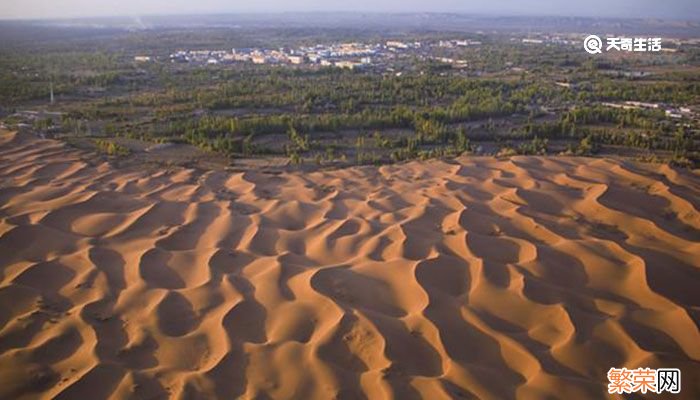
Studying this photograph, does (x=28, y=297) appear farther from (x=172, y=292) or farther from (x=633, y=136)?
(x=633, y=136)

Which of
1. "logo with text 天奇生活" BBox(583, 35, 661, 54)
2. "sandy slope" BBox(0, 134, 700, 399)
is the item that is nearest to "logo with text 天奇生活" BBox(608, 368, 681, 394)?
"sandy slope" BBox(0, 134, 700, 399)

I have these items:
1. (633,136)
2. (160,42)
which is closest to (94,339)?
(633,136)

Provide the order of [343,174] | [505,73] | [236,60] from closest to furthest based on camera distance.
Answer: [343,174]
[505,73]
[236,60]

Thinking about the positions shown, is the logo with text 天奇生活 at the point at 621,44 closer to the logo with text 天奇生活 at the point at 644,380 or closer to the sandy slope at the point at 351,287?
the sandy slope at the point at 351,287

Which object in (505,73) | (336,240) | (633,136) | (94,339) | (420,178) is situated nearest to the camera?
(94,339)

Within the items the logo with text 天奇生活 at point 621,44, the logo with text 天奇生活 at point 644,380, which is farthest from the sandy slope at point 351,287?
the logo with text 天奇生活 at point 621,44

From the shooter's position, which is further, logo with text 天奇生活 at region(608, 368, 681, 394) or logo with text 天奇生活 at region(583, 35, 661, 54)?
logo with text 天奇生活 at region(583, 35, 661, 54)

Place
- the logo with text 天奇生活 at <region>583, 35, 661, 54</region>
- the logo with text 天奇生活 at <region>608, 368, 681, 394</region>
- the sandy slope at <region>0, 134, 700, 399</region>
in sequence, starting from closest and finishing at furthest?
the logo with text 天奇生活 at <region>608, 368, 681, 394</region> < the sandy slope at <region>0, 134, 700, 399</region> < the logo with text 天奇生活 at <region>583, 35, 661, 54</region>

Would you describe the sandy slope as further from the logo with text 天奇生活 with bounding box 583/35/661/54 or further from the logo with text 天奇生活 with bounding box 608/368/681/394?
Answer: the logo with text 天奇生活 with bounding box 583/35/661/54

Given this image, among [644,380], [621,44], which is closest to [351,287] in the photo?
[644,380]
